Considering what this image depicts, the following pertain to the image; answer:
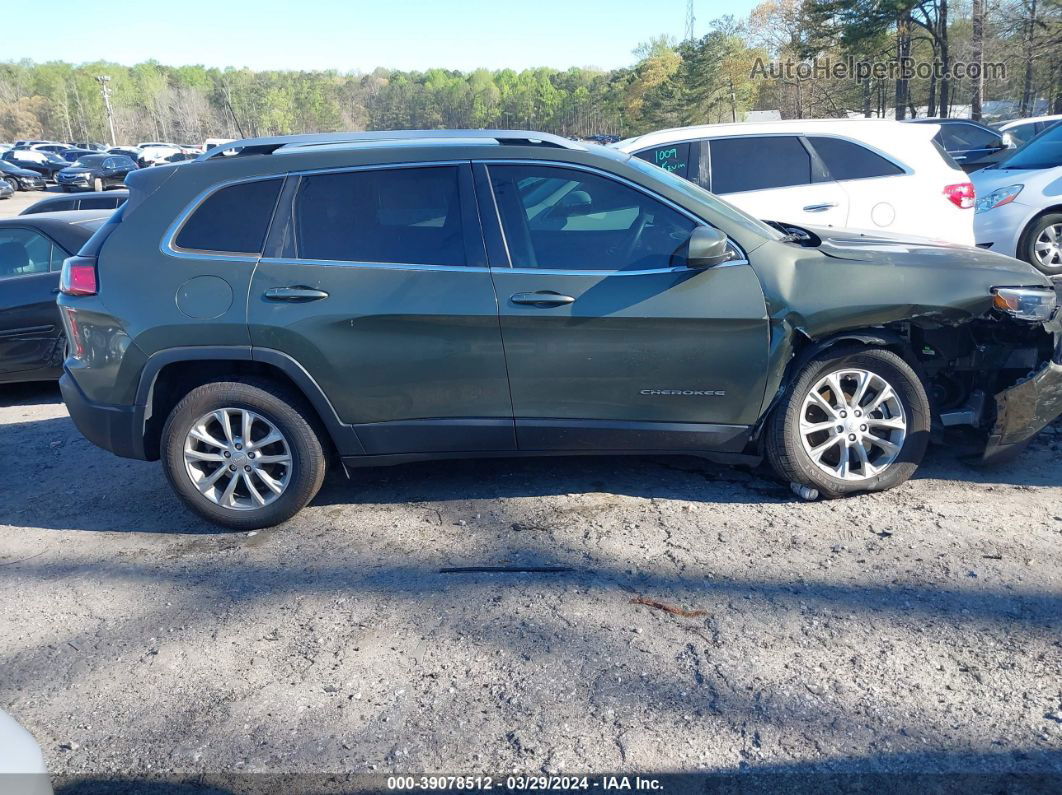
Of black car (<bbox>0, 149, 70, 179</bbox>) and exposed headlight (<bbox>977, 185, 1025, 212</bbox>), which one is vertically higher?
black car (<bbox>0, 149, 70, 179</bbox>)

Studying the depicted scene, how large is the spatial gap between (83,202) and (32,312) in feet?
14.9

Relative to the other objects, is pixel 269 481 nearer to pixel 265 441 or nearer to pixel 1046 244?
pixel 265 441

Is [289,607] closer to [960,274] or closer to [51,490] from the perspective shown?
[51,490]

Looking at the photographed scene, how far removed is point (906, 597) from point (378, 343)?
8.41ft

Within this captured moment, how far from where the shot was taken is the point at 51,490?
16.6 feet

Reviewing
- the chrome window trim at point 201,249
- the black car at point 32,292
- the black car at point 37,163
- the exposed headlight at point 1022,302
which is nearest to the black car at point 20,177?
the black car at point 37,163

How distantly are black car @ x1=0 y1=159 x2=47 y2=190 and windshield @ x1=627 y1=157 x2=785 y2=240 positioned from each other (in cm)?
4102

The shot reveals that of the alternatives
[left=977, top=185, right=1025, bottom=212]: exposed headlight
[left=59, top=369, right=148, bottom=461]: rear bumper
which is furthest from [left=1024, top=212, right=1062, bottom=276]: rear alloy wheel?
[left=59, top=369, right=148, bottom=461]: rear bumper

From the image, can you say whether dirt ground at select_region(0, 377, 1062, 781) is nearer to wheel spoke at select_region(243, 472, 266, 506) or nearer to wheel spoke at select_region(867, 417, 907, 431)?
wheel spoke at select_region(243, 472, 266, 506)

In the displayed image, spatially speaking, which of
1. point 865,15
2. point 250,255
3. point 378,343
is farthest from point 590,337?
point 865,15

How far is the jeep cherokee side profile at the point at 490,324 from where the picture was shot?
13.1 ft

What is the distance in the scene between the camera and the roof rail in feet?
14.1

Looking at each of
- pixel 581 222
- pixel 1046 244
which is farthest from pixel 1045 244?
pixel 581 222

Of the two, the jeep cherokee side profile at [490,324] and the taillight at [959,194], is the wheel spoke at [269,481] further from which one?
the taillight at [959,194]
